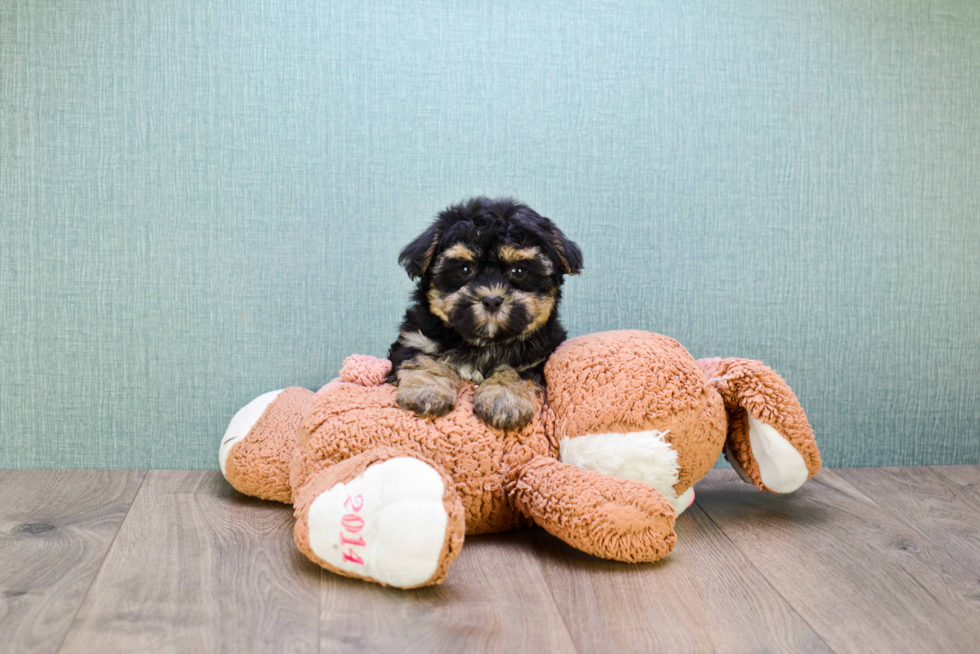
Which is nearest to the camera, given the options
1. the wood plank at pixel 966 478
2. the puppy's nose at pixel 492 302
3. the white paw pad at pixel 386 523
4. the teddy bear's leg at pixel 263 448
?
the white paw pad at pixel 386 523

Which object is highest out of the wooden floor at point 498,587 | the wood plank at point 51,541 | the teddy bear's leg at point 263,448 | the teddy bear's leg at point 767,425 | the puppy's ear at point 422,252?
the puppy's ear at point 422,252

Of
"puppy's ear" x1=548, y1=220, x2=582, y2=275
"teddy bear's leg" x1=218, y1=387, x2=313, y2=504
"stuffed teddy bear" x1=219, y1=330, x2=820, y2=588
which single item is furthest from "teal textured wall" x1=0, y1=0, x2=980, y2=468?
"puppy's ear" x1=548, y1=220, x2=582, y2=275

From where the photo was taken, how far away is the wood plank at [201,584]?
57.7 inches

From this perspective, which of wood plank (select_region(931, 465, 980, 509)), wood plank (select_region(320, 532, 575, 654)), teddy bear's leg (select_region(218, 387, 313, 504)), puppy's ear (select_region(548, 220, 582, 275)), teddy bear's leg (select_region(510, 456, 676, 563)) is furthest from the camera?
wood plank (select_region(931, 465, 980, 509))

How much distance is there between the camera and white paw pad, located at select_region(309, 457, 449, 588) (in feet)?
5.12

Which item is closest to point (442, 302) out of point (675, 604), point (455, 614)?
point (455, 614)

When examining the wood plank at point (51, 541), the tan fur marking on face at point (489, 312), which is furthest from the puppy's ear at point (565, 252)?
the wood plank at point (51, 541)

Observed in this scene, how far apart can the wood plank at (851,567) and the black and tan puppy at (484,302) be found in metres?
0.73

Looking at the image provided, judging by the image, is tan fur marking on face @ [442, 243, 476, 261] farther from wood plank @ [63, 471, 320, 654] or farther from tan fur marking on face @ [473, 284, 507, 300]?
wood plank @ [63, 471, 320, 654]

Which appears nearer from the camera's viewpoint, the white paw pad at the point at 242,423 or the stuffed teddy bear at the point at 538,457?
the stuffed teddy bear at the point at 538,457

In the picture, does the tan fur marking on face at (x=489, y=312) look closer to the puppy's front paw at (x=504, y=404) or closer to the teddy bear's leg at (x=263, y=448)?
the puppy's front paw at (x=504, y=404)

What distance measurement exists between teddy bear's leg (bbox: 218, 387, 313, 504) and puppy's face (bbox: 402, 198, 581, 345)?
2.04 feet

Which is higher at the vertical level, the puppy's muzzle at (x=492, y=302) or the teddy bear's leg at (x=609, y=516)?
the puppy's muzzle at (x=492, y=302)

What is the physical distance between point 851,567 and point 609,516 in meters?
0.64
